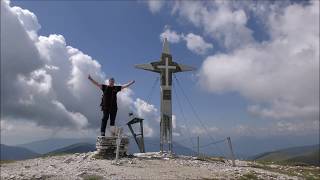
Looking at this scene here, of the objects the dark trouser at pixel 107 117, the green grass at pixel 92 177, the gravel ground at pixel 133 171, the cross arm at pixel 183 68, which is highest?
the cross arm at pixel 183 68

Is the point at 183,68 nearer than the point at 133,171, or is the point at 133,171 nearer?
the point at 133,171

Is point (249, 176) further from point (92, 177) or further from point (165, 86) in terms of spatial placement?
point (165, 86)

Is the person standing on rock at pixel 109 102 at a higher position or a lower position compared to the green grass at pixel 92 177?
higher

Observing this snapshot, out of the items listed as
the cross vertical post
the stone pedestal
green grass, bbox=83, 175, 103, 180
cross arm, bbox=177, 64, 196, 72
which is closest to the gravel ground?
green grass, bbox=83, 175, 103, 180

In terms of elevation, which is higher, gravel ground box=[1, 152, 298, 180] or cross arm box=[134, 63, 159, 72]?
cross arm box=[134, 63, 159, 72]

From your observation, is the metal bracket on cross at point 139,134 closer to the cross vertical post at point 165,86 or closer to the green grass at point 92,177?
the cross vertical post at point 165,86

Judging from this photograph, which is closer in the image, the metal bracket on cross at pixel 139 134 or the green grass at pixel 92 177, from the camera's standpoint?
the green grass at pixel 92 177

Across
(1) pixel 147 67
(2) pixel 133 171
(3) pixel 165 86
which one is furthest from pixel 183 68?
(2) pixel 133 171

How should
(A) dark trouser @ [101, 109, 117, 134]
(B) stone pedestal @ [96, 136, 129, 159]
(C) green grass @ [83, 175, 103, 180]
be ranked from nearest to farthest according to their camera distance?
(C) green grass @ [83, 175, 103, 180] < (B) stone pedestal @ [96, 136, 129, 159] < (A) dark trouser @ [101, 109, 117, 134]

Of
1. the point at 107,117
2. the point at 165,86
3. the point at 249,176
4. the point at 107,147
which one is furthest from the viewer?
the point at 165,86

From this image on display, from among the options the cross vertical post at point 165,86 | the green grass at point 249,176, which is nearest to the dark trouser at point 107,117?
the cross vertical post at point 165,86

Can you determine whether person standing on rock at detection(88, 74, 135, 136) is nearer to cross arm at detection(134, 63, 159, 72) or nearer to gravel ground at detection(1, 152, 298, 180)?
gravel ground at detection(1, 152, 298, 180)

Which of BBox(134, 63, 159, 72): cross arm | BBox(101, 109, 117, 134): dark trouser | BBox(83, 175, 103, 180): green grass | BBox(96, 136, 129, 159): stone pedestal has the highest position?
BBox(134, 63, 159, 72): cross arm

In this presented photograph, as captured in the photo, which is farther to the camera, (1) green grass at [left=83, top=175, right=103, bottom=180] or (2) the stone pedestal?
(2) the stone pedestal
